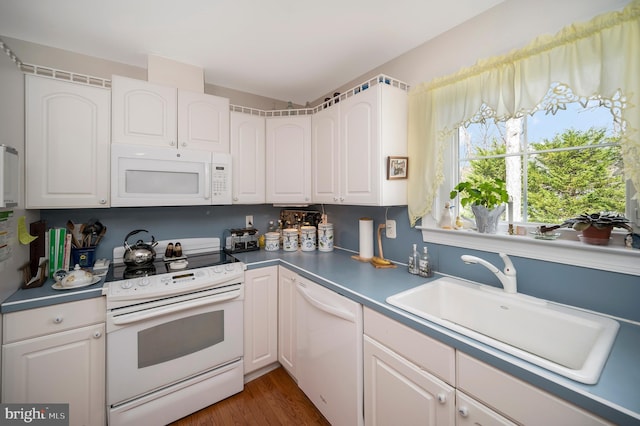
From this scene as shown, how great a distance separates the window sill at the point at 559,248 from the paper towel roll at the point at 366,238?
0.51 metres

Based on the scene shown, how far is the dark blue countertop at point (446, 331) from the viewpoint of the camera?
66 centimetres

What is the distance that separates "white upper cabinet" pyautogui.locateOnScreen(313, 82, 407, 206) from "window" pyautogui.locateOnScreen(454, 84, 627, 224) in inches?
17.3

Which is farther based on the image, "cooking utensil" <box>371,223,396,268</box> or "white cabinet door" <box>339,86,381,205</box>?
"cooking utensil" <box>371,223,396,268</box>

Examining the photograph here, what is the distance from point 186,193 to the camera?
192 cm

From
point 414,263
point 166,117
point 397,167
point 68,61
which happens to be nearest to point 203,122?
point 166,117

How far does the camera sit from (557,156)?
1279mm

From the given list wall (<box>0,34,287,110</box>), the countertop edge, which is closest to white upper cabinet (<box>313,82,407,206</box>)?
the countertop edge

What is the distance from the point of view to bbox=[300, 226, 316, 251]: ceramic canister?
92.6 inches

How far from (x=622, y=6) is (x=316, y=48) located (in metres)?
1.48

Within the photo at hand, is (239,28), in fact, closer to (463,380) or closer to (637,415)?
(463,380)

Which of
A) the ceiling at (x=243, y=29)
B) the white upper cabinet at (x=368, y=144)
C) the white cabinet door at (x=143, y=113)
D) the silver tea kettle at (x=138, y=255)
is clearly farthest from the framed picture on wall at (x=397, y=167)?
the silver tea kettle at (x=138, y=255)

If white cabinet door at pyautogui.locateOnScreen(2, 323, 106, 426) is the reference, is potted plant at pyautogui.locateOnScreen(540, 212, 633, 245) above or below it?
above

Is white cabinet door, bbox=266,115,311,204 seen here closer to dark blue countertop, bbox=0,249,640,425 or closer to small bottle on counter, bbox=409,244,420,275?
dark blue countertop, bbox=0,249,640,425

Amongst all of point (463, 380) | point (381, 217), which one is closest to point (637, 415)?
point (463, 380)
